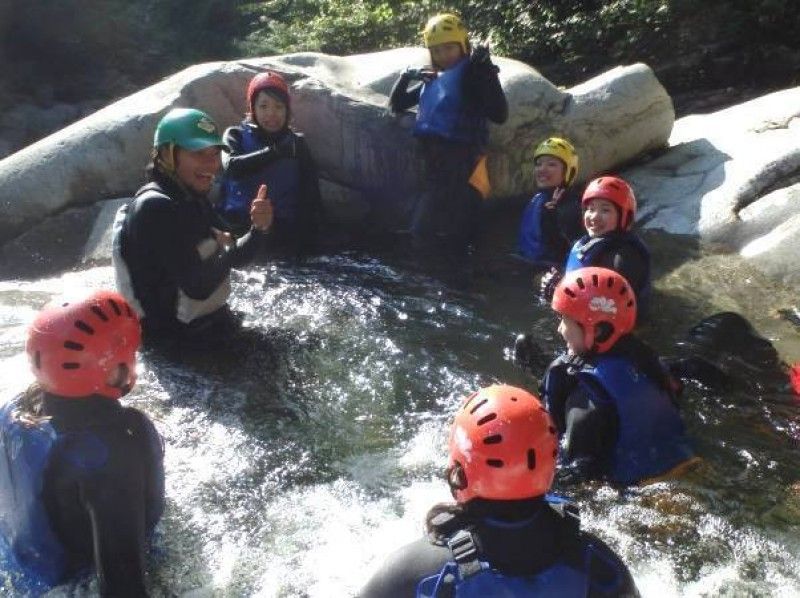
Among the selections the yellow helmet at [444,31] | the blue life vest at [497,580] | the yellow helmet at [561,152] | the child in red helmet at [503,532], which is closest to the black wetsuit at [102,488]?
the child in red helmet at [503,532]

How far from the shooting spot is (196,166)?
5.27m

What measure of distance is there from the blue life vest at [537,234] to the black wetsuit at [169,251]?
2.63 metres

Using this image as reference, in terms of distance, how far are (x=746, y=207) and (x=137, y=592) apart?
666cm

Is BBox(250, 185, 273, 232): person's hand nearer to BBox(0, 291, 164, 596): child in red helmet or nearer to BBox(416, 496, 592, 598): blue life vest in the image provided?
BBox(0, 291, 164, 596): child in red helmet

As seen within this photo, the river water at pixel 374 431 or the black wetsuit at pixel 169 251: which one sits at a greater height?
the black wetsuit at pixel 169 251

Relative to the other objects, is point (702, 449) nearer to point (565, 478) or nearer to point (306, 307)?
point (565, 478)

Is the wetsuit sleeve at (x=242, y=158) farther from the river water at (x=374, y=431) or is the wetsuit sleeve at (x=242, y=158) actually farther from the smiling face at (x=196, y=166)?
the smiling face at (x=196, y=166)

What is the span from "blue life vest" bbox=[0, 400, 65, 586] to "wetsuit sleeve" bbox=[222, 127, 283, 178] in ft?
14.6

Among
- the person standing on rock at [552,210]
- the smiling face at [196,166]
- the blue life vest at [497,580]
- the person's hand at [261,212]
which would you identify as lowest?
the person standing on rock at [552,210]

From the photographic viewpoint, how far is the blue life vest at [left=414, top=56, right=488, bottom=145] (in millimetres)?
7992

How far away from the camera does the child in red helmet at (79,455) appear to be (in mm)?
3080

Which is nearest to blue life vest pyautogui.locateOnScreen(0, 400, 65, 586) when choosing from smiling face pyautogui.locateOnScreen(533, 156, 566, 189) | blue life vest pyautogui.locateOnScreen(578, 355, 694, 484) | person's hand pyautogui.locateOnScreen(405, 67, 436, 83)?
blue life vest pyautogui.locateOnScreen(578, 355, 694, 484)

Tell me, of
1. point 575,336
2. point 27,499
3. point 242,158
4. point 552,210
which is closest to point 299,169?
point 242,158

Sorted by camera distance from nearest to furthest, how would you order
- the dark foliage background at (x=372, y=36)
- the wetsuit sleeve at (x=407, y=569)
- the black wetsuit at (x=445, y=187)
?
the wetsuit sleeve at (x=407, y=569), the black wetsuit at (x=445, y=187), the dark foliage background at (x=372, y=36)
